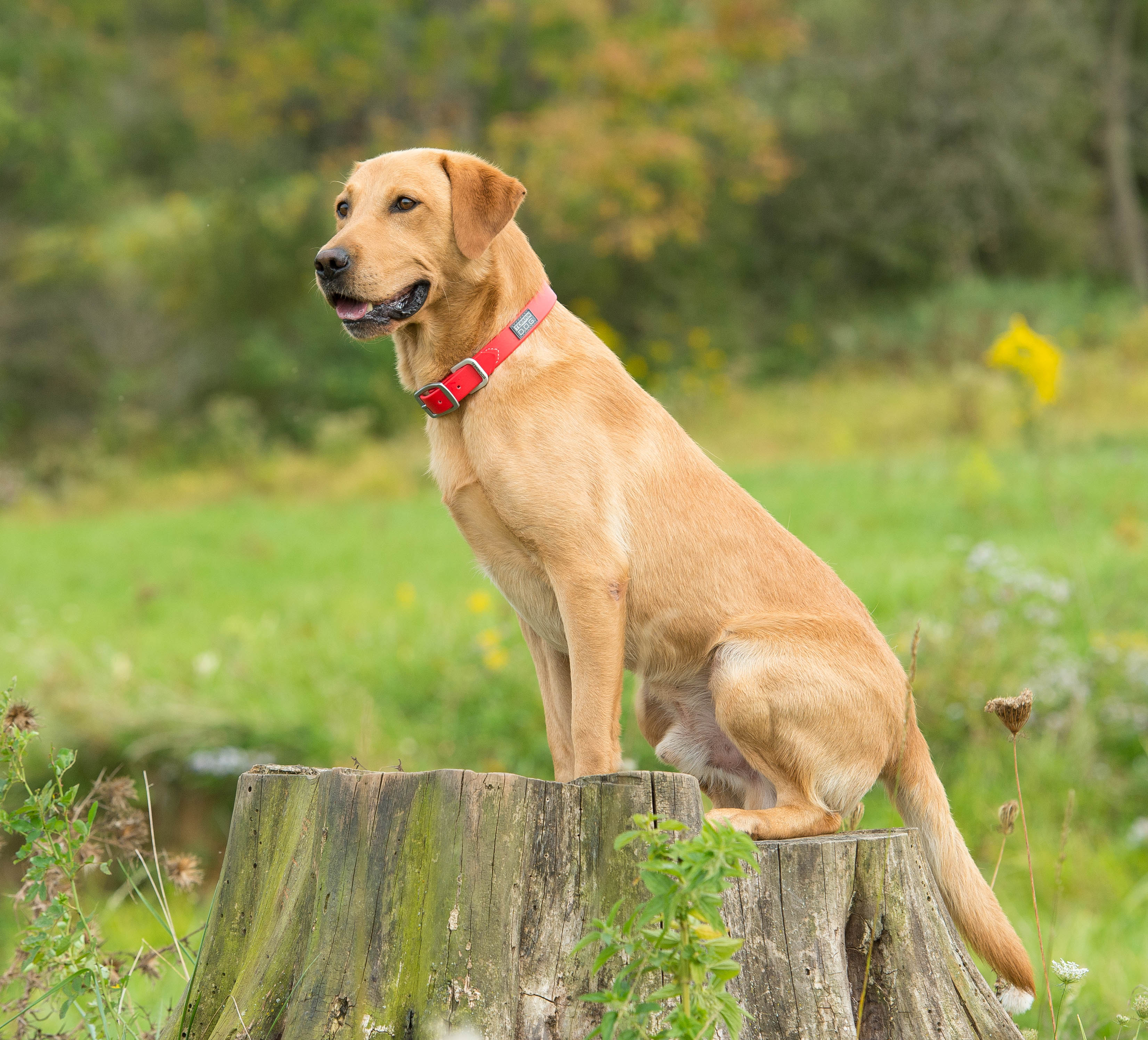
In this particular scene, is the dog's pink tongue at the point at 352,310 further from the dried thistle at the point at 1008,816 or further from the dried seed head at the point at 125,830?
the dried thistle at the point at 1008,816

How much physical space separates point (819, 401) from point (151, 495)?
9.89 m

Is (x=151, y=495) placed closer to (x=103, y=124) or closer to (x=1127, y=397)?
(x=103, y=124)

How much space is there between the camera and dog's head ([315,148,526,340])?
2.66 metres

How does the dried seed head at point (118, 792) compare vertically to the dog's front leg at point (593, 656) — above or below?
below

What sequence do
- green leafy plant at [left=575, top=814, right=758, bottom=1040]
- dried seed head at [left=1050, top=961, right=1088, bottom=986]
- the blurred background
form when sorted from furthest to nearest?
the blurred background < dried seed head at [left=1050, top=961, right=1088, bottom=986] < green leafy plant at [left=575, top=814, right=758, bottom=1040]

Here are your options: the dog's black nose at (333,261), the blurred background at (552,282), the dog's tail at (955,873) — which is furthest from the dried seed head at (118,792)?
the blurred background at (552,282)

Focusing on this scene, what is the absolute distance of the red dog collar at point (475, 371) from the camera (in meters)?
2.73

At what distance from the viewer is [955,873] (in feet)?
8.55

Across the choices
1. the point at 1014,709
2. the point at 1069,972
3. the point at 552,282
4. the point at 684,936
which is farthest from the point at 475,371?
the point at 552,282

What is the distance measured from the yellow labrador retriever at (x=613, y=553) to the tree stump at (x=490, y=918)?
1.11ft

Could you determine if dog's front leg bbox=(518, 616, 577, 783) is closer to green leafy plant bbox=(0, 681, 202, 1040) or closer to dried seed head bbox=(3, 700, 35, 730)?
green leafy plant bbox=(0, 681, 202, 1040)

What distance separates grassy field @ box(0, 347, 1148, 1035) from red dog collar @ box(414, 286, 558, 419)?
91 cm

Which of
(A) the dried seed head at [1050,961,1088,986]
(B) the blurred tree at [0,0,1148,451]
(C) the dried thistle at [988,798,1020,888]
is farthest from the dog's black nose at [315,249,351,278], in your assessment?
(B) the blurred tree at [0,0,1148,451]

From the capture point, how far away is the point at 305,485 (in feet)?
50.7
